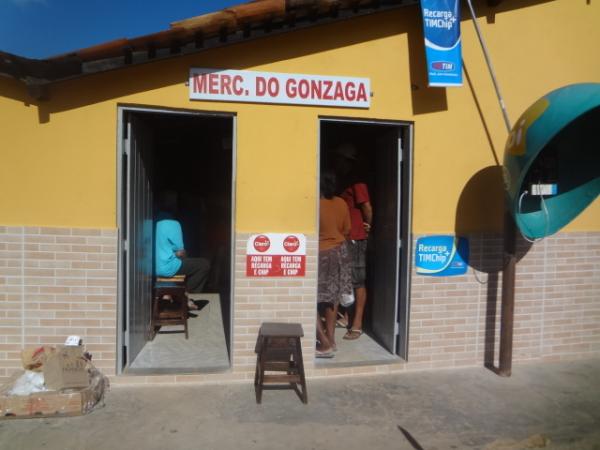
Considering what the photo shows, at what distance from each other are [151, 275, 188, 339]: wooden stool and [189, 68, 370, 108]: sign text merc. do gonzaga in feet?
7.81

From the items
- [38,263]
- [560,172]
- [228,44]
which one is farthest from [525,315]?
[38,263]

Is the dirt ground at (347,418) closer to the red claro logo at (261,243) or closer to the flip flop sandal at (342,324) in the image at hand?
the red claro logo at (261,243)

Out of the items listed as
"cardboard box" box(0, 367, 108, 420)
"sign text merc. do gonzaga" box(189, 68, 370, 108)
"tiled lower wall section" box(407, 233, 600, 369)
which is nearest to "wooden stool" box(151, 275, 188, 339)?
"cardboard box" box(0, 367, 108, 420)

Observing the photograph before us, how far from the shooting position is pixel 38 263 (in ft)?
14.3

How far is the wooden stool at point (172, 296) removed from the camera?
19.1 feet

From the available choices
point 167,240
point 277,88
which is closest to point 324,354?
point 167,240

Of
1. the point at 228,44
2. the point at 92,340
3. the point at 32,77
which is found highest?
the point at 228,44

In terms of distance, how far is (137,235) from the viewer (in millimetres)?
5031

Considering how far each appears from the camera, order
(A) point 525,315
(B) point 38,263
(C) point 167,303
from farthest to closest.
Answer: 1. (C) point 167,303
2. (A) point 525,315
3. (B) point 38,263

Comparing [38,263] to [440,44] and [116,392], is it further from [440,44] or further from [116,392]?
[440,44]

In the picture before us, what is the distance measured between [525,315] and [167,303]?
13.7 feet

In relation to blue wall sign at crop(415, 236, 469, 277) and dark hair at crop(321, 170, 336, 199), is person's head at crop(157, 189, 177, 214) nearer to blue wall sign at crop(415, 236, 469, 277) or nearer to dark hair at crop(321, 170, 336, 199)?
dark hair at crop(321, 170, 336, 199)

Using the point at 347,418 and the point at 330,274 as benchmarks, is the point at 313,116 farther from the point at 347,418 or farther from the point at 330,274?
the point at 347,418

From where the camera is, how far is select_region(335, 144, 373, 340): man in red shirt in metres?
5.79
